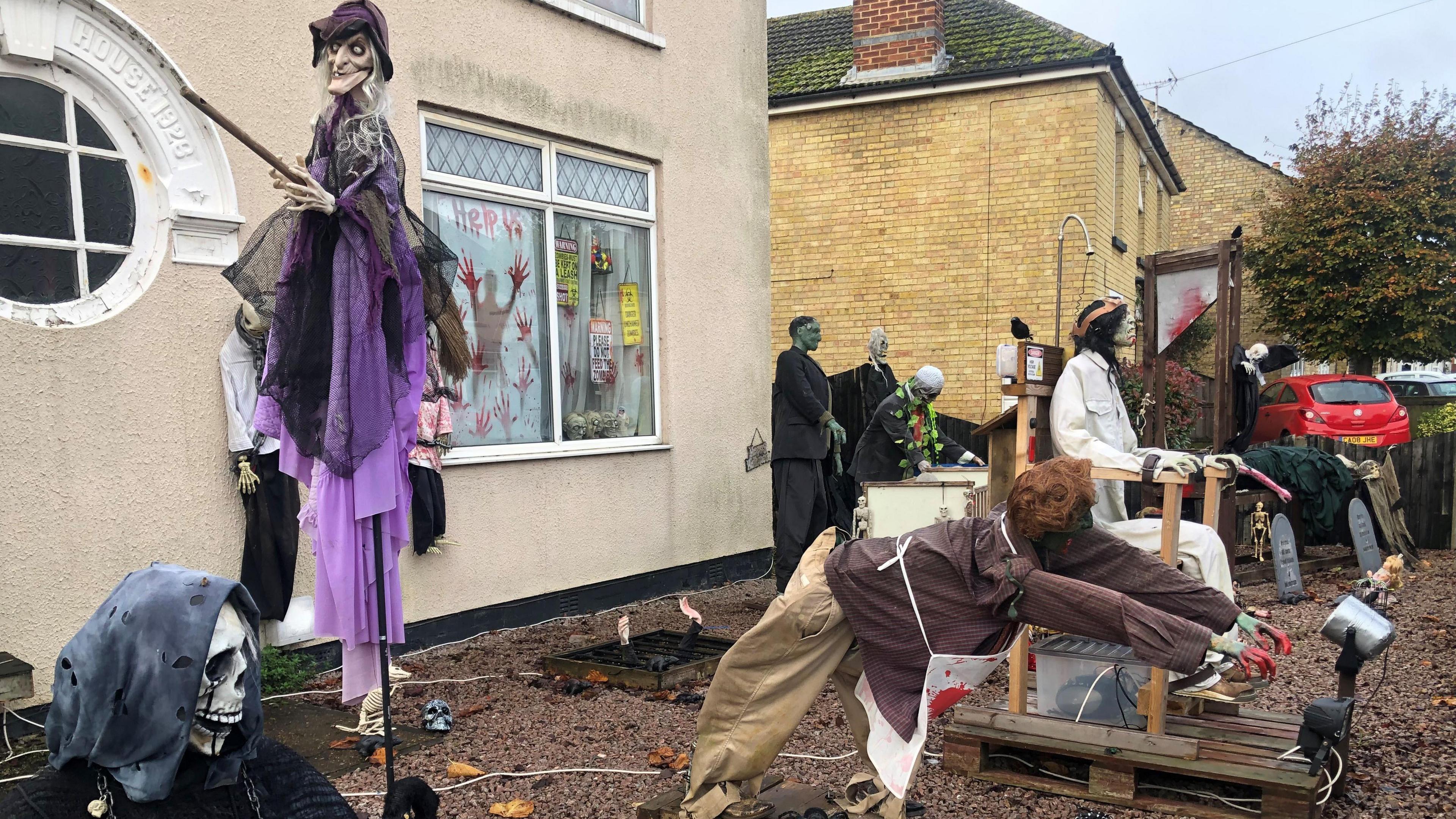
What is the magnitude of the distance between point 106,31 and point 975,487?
600cm

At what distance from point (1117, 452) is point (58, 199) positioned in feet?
16.9

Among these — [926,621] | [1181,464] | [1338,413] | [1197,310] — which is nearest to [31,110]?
[926,621]

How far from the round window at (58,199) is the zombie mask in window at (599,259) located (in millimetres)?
3576

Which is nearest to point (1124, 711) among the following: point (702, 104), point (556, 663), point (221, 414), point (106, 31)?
point (556, 663)

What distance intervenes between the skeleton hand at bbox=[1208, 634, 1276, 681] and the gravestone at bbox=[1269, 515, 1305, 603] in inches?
224

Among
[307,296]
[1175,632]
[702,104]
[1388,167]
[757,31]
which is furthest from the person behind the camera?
[1388,167]

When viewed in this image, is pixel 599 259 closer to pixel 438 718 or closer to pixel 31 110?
pixel 31 110

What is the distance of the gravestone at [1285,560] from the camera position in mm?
8078

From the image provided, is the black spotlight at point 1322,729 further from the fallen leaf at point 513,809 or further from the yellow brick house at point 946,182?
the yellow brick house at point 946,182

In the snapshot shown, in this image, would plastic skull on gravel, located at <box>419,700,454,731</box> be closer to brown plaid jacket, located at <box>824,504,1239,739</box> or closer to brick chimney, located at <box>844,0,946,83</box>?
brown plaid jacket, located at <box>824,504,1239,739</box>

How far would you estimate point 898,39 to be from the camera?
15203 mm

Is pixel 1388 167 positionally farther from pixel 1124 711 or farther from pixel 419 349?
pixel 419 349

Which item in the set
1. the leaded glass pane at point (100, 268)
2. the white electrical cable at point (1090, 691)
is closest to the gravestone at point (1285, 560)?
the white electrical cable at point (1090, 691)

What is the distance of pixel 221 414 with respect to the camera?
5523 millimetres
